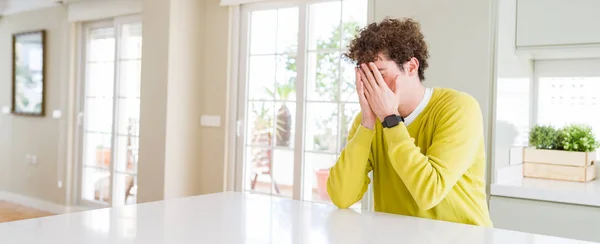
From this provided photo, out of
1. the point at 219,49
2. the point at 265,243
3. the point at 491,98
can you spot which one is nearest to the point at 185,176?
the point at 219,49

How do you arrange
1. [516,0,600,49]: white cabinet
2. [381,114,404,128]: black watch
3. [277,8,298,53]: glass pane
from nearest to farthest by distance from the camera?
[381,114,404,128]: black watch < [516,0,600,49]: white cabinet < [277,8,298,53]: glass pane

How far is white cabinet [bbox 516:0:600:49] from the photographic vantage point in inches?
98.8

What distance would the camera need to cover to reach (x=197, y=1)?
439cm

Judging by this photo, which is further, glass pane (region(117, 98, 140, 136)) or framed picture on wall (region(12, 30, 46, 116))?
framed picture on wall (region(12, 30, 46, 116))

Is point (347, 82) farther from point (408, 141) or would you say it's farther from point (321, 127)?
point (408, 141)

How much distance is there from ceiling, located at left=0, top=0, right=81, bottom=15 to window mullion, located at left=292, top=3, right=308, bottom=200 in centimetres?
274

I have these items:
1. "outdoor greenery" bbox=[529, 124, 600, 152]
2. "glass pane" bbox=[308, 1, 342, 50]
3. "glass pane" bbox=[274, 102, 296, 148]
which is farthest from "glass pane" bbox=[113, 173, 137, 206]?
"outdoor greenery" bbox=[529, 124, 600, 152]

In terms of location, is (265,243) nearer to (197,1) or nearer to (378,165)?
(378,165)

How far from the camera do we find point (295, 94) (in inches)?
154

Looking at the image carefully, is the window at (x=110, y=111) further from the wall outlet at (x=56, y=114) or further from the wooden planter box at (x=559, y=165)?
the wooden planter box at (x=559, y=165)

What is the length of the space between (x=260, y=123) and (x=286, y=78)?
407mm

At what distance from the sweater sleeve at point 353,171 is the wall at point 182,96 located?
8.64ft

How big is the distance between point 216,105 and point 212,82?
186mm

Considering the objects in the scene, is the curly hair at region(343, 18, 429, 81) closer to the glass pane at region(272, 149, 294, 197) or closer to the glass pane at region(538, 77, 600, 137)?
the glass pane at region(538, 77, 600, 137)
